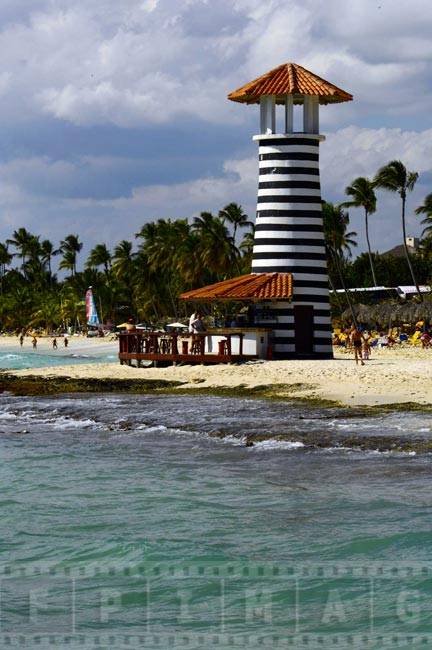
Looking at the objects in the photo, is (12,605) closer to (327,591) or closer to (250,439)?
(327,591)

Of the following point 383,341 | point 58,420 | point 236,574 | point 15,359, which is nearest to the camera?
point 236,574

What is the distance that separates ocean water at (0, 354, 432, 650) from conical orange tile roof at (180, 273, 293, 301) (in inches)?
542

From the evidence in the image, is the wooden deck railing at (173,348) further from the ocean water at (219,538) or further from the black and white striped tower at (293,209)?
the ocean water at (219,538)

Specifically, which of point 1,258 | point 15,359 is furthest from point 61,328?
point 15,359

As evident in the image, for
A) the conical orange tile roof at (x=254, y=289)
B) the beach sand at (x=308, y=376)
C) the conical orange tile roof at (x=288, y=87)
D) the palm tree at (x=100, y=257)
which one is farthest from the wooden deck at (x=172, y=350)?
the palm tree at (x=100, y=257)

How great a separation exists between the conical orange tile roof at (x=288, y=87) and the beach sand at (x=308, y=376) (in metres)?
9.40

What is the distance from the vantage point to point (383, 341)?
172ft

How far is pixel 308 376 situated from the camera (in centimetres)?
3272

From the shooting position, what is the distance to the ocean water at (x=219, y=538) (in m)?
10.7

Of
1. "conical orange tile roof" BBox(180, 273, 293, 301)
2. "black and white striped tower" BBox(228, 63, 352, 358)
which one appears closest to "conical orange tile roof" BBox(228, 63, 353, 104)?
"black and white striped tower" BBox(228, 63, 352, 358)

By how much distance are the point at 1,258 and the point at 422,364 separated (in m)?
111

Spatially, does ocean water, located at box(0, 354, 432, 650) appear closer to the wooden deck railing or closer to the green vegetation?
the wooden deck railing

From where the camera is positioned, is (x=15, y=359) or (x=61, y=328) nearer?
(x=15, y=359)

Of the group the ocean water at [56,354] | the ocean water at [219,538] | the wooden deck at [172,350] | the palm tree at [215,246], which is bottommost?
the ocean water at [219,538]
